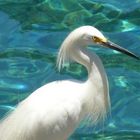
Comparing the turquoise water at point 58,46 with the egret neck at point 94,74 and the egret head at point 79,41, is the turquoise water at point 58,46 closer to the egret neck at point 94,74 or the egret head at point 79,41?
the egret neck at point 94,74

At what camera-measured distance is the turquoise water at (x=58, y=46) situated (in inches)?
249

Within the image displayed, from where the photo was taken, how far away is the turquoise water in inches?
249

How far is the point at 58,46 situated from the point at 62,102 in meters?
2.13

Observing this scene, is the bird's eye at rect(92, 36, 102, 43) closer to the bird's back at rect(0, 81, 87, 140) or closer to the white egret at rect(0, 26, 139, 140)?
the white egret at rect(0, 26, 139, 140)

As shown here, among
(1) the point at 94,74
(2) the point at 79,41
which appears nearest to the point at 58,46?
(1) the point at 94,74

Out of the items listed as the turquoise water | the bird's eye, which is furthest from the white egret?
the turquoise water

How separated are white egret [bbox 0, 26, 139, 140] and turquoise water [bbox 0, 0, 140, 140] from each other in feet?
2.40

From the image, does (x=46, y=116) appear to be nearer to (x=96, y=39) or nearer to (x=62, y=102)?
(x=62, y=102)

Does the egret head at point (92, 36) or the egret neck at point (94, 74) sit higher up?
the egret head at point (92, 36)

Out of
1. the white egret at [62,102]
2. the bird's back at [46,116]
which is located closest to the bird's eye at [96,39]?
the white egret at [62,102]

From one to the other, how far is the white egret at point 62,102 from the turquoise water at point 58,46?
731 millimetres

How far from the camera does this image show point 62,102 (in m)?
5.26

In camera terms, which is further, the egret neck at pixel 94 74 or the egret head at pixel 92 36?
the egret neck at pixel 94 74

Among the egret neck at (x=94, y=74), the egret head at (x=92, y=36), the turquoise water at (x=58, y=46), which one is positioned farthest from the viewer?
the turquoise water at (x=58, y=46)
